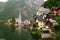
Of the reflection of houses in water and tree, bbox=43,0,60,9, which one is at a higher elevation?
tree, bbox=43,0,60,9

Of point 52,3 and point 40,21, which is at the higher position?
point 52,3

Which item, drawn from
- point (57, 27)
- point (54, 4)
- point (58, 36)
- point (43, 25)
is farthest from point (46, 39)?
point (54, 4)

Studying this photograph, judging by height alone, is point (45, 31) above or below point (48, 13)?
below

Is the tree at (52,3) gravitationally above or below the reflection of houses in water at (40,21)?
above

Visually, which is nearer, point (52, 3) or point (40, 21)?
point (40, 21)

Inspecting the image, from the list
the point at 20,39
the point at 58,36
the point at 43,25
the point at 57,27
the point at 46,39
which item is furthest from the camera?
the point at 43,25

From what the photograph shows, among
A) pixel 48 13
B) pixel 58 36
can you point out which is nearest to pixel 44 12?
pixel 48 13

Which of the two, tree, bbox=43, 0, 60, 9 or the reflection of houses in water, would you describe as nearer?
the reflection of houses in water

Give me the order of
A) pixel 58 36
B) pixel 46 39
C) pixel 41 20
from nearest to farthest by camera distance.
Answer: pixel 58 36 → pixel 46 39 → pixel 41 20

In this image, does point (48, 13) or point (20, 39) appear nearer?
point (20, 39)

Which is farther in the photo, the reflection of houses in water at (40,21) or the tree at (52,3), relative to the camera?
the tree at (52,3)

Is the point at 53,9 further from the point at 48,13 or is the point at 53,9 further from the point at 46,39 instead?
the point at 46,39
